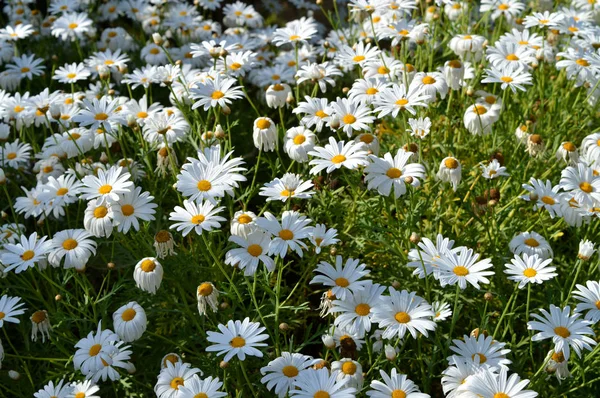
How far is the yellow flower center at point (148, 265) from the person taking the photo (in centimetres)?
277

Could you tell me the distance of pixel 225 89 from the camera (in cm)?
361

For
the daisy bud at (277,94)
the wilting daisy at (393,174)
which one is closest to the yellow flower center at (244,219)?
the wilting daisy at (393,174)

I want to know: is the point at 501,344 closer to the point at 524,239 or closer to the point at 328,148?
the point at 524,239

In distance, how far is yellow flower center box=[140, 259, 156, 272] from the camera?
9.10ft

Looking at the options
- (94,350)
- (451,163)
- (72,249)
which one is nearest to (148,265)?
(94,350)

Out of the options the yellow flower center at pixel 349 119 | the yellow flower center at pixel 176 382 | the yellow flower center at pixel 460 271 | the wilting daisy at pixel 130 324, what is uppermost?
the yellow flower center at pixel 349 119

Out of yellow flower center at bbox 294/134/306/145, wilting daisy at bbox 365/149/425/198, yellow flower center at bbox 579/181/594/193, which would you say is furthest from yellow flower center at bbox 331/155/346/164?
yellow flower center at bbox 579/181/594/193

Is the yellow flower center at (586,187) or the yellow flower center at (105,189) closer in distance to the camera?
the yellow flower center at (105,189)

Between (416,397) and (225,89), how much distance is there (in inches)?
72.2

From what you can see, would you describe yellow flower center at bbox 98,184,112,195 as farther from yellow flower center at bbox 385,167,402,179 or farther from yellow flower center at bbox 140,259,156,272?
yellow flower center at bbox 385,167,402,179

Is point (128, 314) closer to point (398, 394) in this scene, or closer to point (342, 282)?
point (342, 282)

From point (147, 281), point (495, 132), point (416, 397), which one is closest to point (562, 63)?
point (495, 132)

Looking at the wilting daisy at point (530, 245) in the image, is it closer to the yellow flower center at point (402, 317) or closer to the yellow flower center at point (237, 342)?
the yellow flower center at point (402, 317)

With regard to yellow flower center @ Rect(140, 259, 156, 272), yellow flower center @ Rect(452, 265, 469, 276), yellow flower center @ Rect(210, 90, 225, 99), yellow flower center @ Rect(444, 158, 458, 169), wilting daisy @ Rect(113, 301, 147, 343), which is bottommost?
wilting daisy @ Rect(113, 301, 147, 343)
